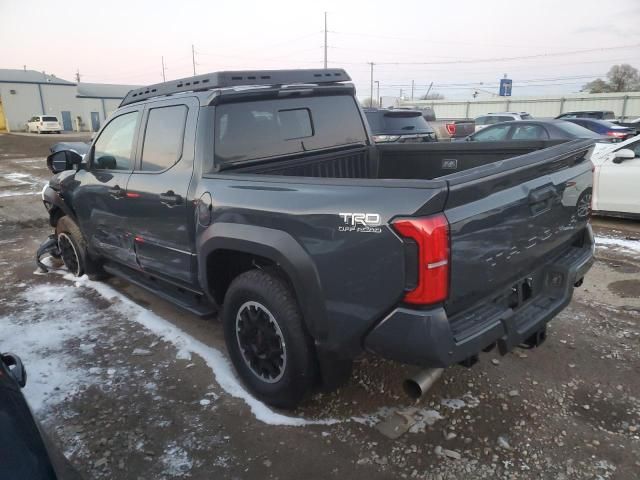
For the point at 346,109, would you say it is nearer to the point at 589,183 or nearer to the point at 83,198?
the point at 589,183

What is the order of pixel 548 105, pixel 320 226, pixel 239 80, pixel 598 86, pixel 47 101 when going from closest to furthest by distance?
pixel 320 226 < pixel 239 80 < pixel 548 105 < pixel 47 101 < pixel 598 86

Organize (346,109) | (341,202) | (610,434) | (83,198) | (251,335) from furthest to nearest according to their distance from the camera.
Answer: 1. (83,198)
2. (346,109)
3. (251,335)
4. (610,434)
5. (341,202)

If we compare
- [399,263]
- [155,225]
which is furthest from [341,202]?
[155,225]

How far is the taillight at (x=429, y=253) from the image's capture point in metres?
2.07

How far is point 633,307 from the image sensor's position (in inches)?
172

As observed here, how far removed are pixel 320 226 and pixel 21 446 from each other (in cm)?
148

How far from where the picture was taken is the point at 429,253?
2.09 metres

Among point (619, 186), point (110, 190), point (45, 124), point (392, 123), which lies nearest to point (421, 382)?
point (110, 190)

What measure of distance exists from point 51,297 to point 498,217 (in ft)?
15.1

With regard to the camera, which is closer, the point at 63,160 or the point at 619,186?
the point at 63,160

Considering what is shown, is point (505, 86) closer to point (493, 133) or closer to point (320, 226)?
point (493, 133)

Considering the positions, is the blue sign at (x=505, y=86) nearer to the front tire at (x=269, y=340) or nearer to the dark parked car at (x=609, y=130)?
the dark parked car at (x=609, y=130)

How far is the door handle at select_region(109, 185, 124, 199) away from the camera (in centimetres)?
403

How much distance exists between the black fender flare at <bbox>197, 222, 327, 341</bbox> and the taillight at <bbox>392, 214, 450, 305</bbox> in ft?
1.79
